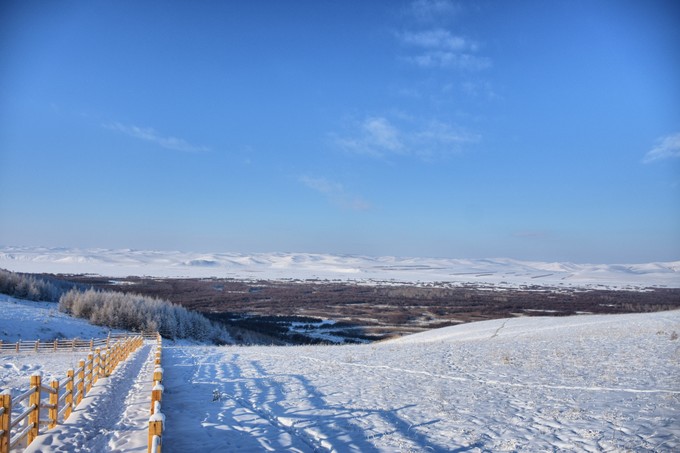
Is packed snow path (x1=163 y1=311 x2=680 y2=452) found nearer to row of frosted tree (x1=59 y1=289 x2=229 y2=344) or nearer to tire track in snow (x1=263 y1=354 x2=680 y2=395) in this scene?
tire track in snow (x1=263 y1=354 x2=680 y2=395)

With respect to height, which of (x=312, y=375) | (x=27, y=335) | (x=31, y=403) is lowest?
(x=27, y=335)

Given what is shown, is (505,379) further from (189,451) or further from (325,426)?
(189,451)

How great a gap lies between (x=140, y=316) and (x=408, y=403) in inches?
1392

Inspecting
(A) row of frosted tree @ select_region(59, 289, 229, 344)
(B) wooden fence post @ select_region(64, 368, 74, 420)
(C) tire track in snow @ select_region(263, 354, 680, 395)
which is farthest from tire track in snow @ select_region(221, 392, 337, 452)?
(A) row of frosted tree @ select_region(59, 289, 229, 344)

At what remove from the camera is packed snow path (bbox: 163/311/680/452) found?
6785 mm

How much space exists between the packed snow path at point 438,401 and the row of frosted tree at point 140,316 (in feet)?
78.9

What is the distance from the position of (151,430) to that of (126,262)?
699 feet

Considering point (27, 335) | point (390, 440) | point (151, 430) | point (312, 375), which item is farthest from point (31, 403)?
point (27, 335)

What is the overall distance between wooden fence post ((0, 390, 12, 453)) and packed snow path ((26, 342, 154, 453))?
0.61 m

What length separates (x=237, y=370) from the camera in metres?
13.8

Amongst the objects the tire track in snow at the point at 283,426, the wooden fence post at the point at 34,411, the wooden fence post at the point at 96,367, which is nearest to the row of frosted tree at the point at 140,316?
the wooden fence post at the point at 96,367

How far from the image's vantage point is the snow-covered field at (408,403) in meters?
6.67

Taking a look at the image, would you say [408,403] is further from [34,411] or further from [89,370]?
[89,370]

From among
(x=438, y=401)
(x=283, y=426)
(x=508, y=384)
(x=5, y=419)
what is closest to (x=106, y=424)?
(x=5, y=419)
